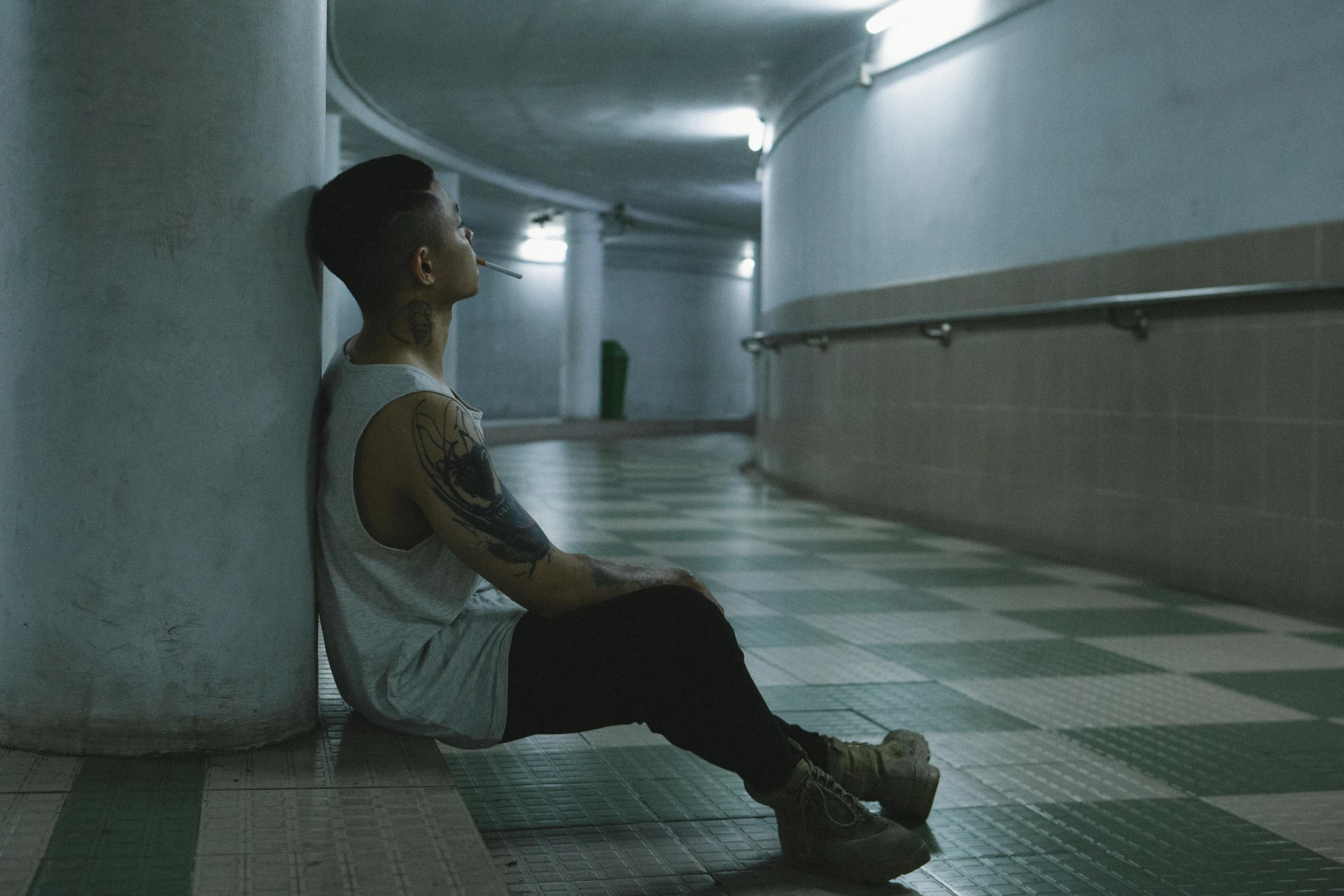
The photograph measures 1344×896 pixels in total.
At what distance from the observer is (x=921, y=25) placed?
905 centimetres

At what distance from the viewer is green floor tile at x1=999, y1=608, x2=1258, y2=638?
522 centimetres

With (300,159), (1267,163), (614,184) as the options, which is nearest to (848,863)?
(300,159)

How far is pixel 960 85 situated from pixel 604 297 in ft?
67.5

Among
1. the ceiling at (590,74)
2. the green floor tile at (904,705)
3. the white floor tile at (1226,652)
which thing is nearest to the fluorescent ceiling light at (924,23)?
the ceiling at (590,74)

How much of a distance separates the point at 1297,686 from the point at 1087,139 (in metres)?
3.74

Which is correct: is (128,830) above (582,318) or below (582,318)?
below

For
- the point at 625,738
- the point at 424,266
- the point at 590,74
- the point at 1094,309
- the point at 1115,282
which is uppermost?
the point at 590,74

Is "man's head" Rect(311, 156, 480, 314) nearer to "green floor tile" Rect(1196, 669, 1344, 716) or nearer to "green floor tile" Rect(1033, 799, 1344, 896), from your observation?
"green floor tile" Rect(1033, 799, 1344, 896)

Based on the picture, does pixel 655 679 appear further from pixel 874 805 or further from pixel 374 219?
pixel 374 219

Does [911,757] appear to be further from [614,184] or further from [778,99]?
[614,184]

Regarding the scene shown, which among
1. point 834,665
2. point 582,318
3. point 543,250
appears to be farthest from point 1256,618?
point 543,250

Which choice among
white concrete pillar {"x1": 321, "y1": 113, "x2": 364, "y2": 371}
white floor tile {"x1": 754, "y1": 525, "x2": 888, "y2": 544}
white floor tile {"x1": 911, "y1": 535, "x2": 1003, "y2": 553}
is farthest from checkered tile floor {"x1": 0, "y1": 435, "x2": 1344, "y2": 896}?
white concrete pillar {"x1": 321, "y1": 113, "x2": 364, "y2": 371}

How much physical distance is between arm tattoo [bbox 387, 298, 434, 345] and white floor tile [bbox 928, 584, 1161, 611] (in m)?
3.65

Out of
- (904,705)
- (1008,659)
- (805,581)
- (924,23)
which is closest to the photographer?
(904,705)
